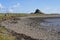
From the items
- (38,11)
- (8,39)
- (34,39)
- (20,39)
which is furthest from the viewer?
(38,11)

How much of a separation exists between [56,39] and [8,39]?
6964 mm

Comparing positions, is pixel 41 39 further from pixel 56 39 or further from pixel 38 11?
pixel 38 11

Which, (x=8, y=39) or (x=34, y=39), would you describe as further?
(x=34, y=39)

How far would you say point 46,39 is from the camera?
957 inches

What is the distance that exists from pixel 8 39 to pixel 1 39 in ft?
4.41

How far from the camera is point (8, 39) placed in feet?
65.7

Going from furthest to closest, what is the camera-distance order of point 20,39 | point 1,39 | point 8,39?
point 20,39 < point 8,39 < point 1,39

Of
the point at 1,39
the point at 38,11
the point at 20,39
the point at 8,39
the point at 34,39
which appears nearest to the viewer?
the point at 1,39

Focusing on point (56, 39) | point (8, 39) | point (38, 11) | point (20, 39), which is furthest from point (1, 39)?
point (38, 11)

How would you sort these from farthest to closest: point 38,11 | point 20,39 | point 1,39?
point 38,11 → point 20,39 → point 1,39

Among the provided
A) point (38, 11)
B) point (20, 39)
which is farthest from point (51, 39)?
point (38, 11)

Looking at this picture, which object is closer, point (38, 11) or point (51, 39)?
point (51, 39)

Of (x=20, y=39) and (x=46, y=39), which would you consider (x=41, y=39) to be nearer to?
(x=46, y=39)

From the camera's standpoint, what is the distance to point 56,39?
80.3ft
